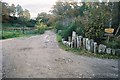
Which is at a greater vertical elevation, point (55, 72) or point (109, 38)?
point (109, 38)

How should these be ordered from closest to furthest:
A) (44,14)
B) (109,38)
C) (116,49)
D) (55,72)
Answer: (55,72) → (116,49) → (109,38) → (44,14)

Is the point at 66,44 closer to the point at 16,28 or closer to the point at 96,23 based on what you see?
the point at 96,23

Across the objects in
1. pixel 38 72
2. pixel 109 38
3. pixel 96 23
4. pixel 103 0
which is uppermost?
pixel 103 0

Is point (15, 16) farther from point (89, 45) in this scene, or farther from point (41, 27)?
point (89, 45)

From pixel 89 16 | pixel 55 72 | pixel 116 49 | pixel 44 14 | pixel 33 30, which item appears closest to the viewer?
pixel 55 72

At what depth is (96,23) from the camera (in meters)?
11.5

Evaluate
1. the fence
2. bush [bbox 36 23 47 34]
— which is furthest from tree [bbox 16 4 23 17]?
the fence

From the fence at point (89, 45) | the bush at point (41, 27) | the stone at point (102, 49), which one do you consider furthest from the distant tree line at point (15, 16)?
the stone at point (102, 49)

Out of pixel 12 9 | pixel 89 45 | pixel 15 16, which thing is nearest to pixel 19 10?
pixel 12 9

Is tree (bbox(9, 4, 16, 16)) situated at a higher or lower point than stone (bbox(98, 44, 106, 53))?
higher

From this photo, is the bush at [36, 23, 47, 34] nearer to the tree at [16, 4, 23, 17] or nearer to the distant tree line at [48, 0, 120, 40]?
the tree at [16, 4, 23, 17]

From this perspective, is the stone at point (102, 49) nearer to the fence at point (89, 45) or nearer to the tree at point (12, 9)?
the fence at point (89, 45)

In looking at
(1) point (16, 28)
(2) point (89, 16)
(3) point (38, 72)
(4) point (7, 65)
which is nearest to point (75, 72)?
(3) point (38, 72)

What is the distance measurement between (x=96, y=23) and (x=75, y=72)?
569 cm
